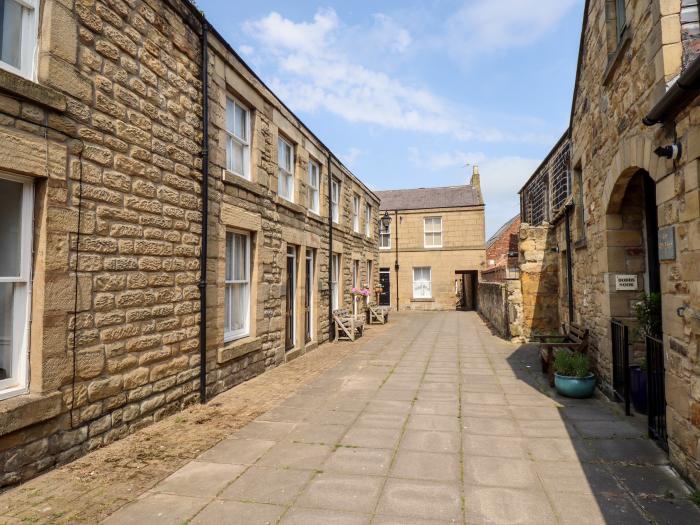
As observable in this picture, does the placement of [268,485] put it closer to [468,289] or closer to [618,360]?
[618,360]

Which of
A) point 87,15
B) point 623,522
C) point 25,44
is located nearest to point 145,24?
point 87,15

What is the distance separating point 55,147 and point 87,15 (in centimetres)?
147

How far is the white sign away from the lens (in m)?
6.02

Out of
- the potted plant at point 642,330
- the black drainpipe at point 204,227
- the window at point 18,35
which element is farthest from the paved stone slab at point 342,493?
the window at point 18,35

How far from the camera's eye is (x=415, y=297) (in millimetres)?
25156

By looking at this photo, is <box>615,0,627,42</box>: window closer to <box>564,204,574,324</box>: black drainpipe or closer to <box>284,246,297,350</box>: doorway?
<box>564,204,574,324</box>: black drainpipe

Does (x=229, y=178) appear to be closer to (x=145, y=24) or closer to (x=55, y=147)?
(x=145, y=24)

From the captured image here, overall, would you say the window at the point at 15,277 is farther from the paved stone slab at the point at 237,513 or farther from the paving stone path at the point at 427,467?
the paved stone slab at the point at 237,513

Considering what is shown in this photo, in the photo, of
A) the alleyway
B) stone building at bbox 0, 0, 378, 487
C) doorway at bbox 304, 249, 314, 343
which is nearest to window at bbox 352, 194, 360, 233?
doorway at bbox 304, 249, 314, 343

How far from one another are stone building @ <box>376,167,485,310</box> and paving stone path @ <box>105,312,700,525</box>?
17.9 metres

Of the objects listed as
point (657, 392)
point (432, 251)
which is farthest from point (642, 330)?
point (432, 251)

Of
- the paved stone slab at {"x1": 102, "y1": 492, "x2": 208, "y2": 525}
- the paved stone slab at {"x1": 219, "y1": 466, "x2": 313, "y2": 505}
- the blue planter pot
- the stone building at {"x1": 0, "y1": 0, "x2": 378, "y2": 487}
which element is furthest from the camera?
the blue planter pot

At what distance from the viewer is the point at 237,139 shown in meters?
7.47

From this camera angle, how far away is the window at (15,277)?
365cm
